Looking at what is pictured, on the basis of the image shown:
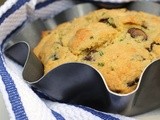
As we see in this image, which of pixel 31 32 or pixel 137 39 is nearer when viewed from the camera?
pixel 137 39

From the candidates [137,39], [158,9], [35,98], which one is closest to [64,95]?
[35,98]

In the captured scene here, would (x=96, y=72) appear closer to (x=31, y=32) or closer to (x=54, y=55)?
(x=54, y=55)

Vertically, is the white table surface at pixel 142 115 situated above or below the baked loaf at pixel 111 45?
below

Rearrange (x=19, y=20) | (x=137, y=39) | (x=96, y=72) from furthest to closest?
(x=19, y=20) < (x=137, y=39) < (x=96, y=72)

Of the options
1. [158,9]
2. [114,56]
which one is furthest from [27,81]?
[158,9]

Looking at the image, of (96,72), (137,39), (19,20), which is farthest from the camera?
(19,20)

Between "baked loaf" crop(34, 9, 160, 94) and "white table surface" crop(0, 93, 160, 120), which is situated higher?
"baked loaf" crop(34, 9, 160, 94)
